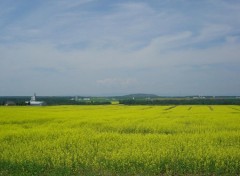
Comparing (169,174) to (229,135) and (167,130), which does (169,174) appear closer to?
(229,135)

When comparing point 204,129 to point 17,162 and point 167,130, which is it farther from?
point 17,162

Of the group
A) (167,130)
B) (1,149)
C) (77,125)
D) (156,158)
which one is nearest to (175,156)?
(156,158)

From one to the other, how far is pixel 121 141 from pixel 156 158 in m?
4.08

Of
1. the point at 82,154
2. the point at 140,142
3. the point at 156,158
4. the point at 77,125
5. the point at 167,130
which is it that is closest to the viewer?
the point at 156,158

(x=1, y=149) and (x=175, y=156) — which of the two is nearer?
(x=175, y=156)

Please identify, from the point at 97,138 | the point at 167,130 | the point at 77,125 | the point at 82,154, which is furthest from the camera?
the point at 77,125

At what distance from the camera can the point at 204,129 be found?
2138 cm

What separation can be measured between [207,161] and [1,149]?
831 cm

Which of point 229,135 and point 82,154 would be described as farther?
point 229,135

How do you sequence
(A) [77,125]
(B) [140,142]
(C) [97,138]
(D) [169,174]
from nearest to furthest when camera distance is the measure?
(D) [169,174] < (B) [140,142] < (C) [97,138] < (A) [77,125]

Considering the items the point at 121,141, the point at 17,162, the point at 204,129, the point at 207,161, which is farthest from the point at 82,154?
the point at 204,129

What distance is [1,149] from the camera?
1455cm

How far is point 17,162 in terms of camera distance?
40.2 ft

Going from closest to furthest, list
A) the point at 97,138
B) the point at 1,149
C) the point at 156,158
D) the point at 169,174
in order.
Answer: the point at 169,174, the point at 156,158, the point at 1,149, the point at 97,138
